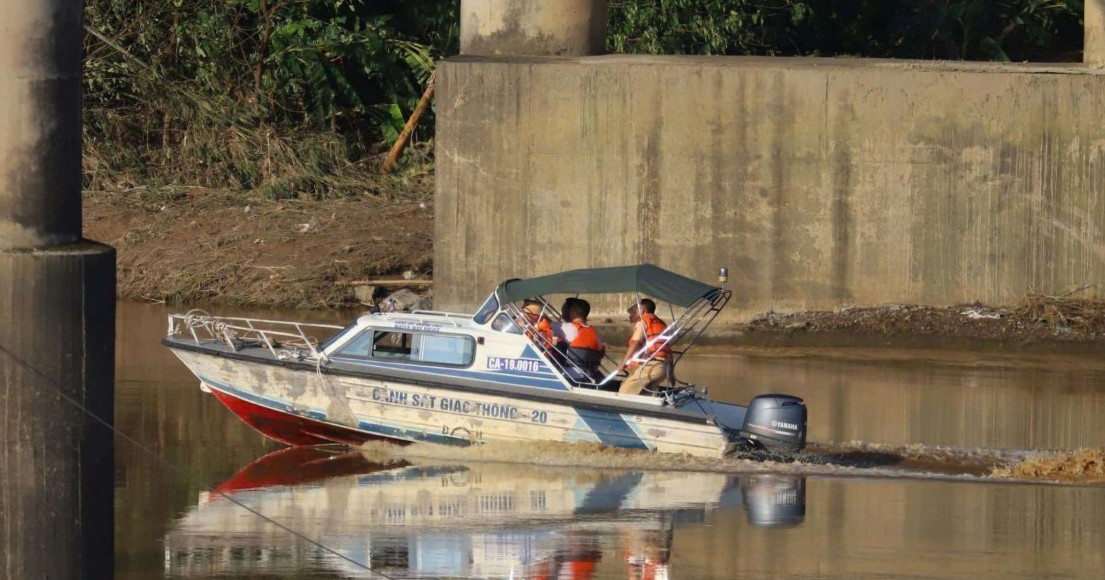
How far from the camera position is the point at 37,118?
896 centimetres

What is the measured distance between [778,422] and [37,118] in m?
7.65

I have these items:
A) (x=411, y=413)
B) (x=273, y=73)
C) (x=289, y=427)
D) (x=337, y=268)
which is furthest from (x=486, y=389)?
(x=273, y=73)

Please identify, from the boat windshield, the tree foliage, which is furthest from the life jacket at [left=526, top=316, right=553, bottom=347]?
the tree foliage

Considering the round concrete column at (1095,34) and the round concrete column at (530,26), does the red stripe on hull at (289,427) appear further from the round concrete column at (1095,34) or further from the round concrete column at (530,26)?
the round concrete column at (1095,34)

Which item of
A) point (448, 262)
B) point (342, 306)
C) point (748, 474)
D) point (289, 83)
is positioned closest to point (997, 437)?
point (748, 474)

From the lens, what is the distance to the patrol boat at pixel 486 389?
14930 millimetres

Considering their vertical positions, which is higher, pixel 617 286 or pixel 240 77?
pixel 240 77

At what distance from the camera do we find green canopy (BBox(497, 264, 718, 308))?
15.4 m

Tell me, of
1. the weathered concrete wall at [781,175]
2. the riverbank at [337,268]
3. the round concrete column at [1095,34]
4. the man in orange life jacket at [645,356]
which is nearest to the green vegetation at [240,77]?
the riverbank at [337,268]

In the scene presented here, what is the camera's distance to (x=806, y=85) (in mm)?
22219

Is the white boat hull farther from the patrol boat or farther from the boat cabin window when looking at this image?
the boat cabin window

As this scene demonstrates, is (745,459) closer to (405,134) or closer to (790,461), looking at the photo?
(790,461)

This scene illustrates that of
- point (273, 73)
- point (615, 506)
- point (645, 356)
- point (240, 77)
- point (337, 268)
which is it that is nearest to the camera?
point (615, 506)

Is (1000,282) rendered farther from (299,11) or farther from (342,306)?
(299,11)
